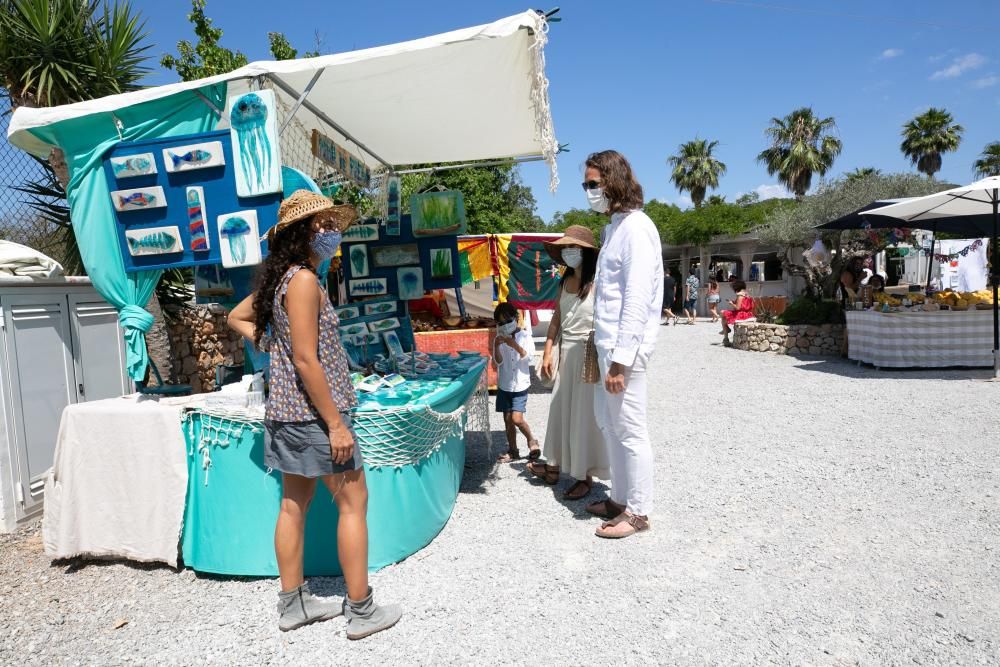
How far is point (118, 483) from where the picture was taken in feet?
9.96

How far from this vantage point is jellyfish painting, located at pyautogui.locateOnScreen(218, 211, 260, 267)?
3012mm

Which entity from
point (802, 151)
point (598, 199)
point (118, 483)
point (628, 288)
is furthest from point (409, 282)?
point (802, 151)

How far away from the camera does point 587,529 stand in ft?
11.4

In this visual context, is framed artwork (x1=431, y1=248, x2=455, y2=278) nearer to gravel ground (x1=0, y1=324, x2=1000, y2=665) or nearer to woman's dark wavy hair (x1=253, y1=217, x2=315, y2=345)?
gravel ground (x1=0, y1=324, x2=1000, y2=665)

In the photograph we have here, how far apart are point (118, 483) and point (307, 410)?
1.50 meters

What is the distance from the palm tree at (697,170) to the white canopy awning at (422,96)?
109ft

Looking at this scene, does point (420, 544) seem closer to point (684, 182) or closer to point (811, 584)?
point (811, 584)

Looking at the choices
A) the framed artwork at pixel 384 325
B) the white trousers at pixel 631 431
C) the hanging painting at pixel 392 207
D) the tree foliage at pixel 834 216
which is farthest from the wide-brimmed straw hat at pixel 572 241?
the tree foliage at pixel 834 216

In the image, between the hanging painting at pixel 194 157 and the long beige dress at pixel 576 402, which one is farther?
the long beige dress at pixel 576 402

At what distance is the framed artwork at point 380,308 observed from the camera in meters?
4.53

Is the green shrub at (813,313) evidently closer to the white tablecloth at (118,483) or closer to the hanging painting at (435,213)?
the hanging painting at (435,213)

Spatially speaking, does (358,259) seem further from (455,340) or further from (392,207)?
(455,340)

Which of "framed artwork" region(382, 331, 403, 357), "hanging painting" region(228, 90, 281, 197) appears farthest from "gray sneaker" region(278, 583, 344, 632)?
"framed artwork" region(382, 331, 403, 357)

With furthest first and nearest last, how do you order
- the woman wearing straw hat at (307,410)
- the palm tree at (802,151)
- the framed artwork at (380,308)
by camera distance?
the palm tree at (802,151)
the framed artwork at (380,308)
the woman wearing straw hat at (307,410)
